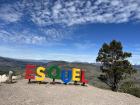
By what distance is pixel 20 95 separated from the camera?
29.6 metres

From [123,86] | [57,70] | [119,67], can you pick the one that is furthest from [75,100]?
[123,86]

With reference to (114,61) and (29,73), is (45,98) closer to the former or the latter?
(29,73)

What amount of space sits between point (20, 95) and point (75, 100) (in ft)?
22.5

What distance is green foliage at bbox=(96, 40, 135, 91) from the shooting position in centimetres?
5778

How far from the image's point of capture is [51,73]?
4166cm

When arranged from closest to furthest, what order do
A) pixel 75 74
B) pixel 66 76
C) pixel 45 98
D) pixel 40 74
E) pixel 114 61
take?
pixel 45 98, pixel 40 74, pixel 66 76, pixel 75 74, pixel 114 61

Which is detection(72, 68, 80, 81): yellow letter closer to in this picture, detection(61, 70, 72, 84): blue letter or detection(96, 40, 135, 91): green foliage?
detection(61, 70, 72, 84): blue letter

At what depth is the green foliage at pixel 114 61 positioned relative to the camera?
5778cm

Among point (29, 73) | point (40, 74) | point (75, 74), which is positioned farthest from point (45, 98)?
point (75, 74)

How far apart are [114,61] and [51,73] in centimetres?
2187

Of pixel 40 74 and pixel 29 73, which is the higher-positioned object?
pixel 29 73

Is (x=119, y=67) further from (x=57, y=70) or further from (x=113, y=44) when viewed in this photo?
(x=57, y=70)

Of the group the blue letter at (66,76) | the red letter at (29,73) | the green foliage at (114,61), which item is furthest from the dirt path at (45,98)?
Result: the green foliage at (114,61)

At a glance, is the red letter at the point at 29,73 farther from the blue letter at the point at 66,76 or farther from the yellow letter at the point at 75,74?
the yellow letter at the point at 75,74
